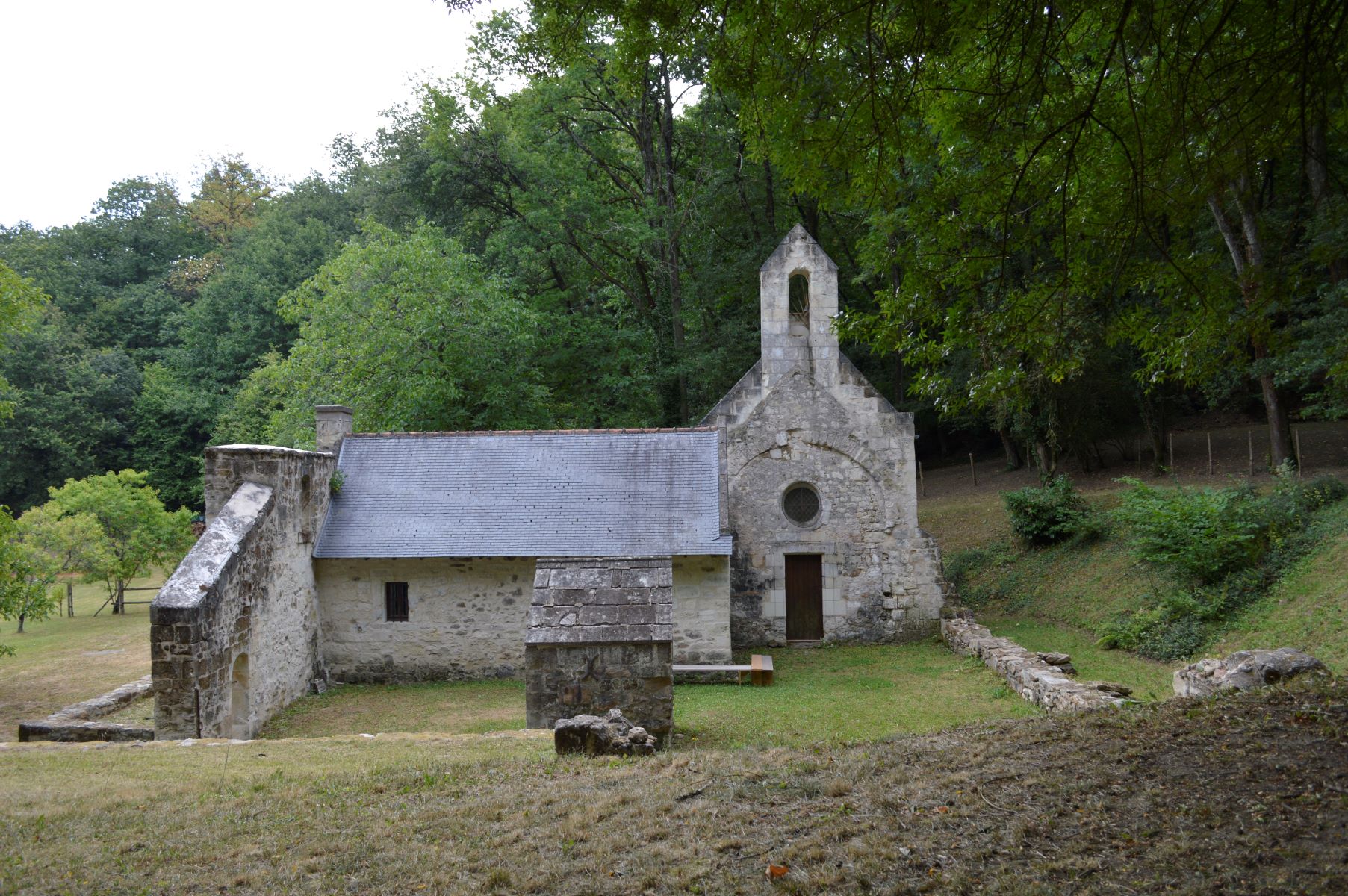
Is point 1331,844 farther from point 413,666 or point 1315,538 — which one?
point 413,666

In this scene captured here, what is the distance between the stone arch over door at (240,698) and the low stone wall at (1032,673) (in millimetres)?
9917

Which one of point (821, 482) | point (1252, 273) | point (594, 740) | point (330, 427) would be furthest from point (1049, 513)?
point (330, 427)

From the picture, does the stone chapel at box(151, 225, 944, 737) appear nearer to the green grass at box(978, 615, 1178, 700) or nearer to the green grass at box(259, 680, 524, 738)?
the green grass at box(259, 680, 524, 738)

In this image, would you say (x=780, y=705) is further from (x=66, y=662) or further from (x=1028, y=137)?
(x=66, y=662)

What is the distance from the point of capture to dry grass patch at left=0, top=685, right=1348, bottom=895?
3986 millimetres

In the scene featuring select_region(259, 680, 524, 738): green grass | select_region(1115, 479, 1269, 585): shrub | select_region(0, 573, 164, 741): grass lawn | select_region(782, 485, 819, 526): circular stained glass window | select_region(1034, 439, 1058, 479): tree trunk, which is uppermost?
select_region(1034, 439, 1058, 479): tree trunk

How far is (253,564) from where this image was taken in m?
11.9

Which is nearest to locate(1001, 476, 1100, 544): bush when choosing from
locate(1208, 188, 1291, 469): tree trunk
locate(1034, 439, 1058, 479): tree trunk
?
locate(1034, 439, 1058, 479): tree trunk

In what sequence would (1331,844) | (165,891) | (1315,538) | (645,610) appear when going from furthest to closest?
(1315,538), (645,610), (165,891), (1331,844)

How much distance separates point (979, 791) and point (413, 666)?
11.6 meters

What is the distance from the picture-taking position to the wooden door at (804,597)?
1712cm

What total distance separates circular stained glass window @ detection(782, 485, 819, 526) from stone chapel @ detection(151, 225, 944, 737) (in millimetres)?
38

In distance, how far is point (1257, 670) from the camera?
708 centimetres

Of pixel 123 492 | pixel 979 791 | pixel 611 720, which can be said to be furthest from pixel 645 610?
pixel 123 492
